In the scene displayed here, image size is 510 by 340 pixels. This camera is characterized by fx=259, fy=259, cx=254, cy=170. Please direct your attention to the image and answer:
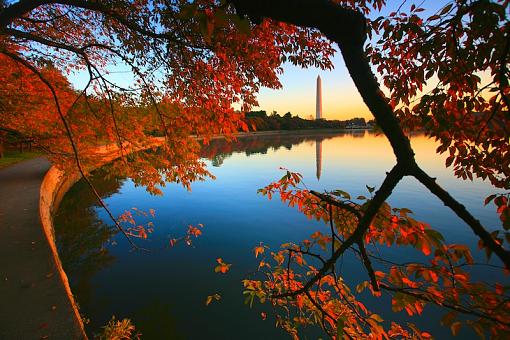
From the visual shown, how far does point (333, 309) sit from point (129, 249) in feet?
29.3

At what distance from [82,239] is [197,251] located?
5.42 m

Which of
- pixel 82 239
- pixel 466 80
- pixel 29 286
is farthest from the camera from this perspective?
pixel 82 239

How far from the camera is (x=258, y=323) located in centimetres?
645

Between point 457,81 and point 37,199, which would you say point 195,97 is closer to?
point 457,81

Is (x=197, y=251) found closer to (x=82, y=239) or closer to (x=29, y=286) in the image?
(x=82, y=239)

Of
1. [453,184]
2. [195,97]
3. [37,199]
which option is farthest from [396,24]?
[453,184]

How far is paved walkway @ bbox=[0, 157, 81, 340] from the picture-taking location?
3920mm

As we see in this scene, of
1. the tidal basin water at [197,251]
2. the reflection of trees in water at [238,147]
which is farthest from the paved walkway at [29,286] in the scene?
the reflection of trees in water at [238,147]

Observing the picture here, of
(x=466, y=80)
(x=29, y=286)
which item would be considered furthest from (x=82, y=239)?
(x=466, y=80)

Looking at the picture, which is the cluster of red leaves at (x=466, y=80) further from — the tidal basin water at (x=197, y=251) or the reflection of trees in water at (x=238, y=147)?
the reflection of trees in water at (x=238, y=147)

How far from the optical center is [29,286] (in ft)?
16.3

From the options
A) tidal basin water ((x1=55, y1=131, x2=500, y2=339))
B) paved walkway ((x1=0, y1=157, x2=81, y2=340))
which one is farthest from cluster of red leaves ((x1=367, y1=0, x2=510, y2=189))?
paved walkway ((x1=0, y1=157, x2=81, y2=340))

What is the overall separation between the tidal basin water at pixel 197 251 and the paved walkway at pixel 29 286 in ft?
5.86

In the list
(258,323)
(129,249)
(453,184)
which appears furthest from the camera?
(453,184)
